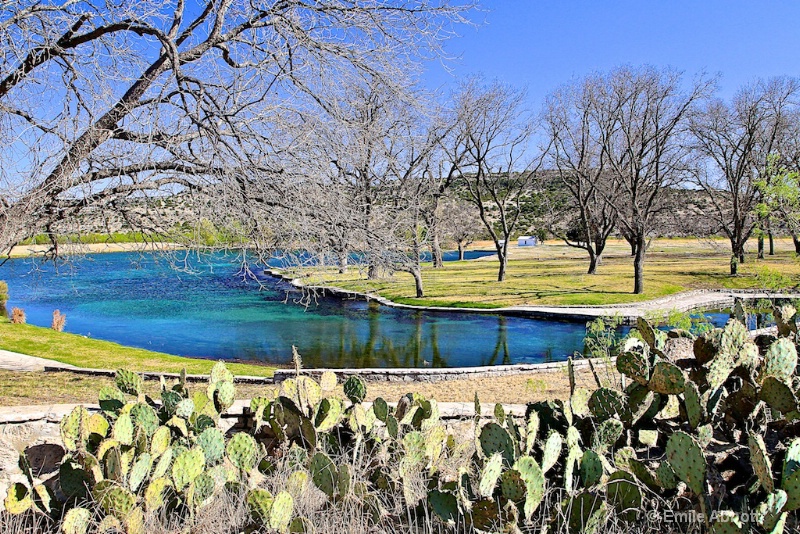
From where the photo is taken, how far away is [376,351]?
639 inches

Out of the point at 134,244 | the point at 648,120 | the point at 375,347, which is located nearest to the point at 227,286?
the point at 375,347

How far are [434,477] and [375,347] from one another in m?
13.2

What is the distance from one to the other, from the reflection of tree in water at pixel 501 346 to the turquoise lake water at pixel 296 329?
0.08ft

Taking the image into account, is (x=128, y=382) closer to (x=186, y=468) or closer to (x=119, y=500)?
(x=186, y=468)

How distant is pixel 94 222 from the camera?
6.93 m

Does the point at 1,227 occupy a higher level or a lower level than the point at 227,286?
higher

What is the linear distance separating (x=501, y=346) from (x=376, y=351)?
10.8ft

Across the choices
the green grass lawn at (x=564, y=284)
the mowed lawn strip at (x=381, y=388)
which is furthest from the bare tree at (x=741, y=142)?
the mowed lawn strip at (x=381, y=388)

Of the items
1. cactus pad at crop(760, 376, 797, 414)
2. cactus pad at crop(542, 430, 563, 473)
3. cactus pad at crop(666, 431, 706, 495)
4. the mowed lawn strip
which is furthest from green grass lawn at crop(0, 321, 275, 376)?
cactus pad at crop(666, 431, 706, 495)

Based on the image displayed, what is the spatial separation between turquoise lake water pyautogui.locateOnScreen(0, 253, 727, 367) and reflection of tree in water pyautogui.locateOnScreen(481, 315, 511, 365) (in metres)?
0.02

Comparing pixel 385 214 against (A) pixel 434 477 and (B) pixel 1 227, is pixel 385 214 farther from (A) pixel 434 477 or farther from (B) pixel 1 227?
(A) pixel 434 477

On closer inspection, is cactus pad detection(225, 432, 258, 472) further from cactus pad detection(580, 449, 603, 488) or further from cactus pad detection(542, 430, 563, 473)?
cactus pad detection(580, 449, 603, 488)

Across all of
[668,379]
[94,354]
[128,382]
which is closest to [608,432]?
[668,379]

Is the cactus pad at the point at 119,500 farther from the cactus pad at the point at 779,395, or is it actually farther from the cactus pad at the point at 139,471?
the cactus pad at the point at 779,395
